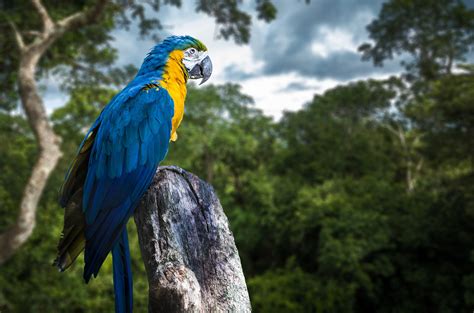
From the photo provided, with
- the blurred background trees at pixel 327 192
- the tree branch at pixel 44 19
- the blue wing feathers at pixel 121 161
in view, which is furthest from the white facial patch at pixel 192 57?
the blurred background trees at pixel 327 192

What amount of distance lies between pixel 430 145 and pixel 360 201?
2.85m

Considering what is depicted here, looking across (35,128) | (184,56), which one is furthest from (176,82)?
(35,128)

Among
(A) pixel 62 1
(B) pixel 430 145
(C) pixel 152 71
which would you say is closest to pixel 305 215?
(B) pixel 430 145

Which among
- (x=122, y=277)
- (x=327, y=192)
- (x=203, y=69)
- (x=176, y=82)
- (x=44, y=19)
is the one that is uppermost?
(x=44, y=19)

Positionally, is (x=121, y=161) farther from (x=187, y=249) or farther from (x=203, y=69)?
(x=203, y=69)

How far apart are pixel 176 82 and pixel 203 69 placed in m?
0.26

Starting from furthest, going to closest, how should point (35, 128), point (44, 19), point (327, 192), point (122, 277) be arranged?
point (327, 192), point (44, 19), point (35, 128), point (122, 277)

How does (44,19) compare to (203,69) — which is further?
(44,19)

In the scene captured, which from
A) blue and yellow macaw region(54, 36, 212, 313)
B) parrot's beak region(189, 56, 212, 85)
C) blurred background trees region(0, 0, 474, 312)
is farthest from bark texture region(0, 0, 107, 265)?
blue and yellow macaw region(54, 36, 212, 313)

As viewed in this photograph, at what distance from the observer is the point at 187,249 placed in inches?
73.5

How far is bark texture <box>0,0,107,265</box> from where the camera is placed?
7.18m

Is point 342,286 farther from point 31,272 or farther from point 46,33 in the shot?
point 46,33

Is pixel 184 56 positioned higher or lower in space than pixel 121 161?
higher

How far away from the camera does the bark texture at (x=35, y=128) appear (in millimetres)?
7184
